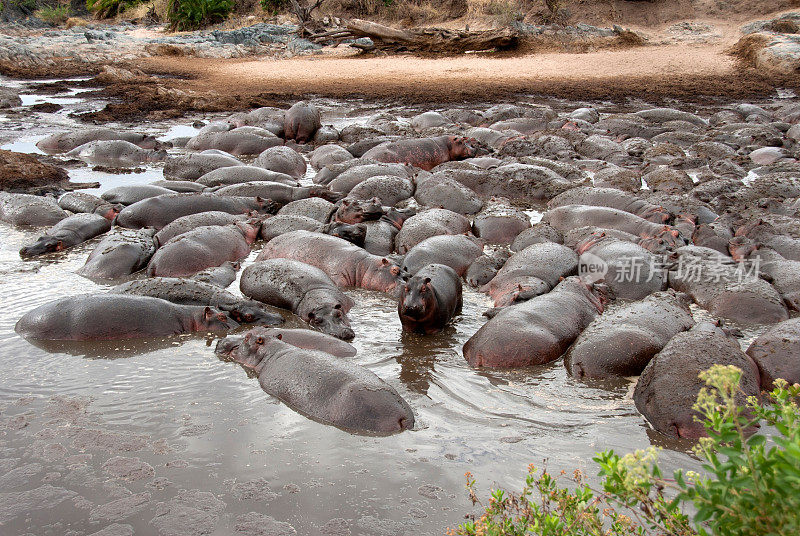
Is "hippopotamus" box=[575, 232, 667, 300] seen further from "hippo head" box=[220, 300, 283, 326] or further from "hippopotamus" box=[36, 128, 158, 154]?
"hippopotamus" box=[36, 128, 158, 154]

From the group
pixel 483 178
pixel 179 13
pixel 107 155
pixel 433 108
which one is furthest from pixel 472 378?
pixel 179 13

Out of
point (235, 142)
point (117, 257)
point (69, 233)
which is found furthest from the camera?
point (235, 142)

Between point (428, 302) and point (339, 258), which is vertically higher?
point (428, 302)

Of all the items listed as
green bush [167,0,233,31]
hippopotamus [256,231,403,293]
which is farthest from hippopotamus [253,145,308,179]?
green bush [167,0,233,31]

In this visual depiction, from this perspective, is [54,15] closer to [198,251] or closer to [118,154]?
[118,154]

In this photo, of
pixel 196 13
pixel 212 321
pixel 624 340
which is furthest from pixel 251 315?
pixel 196 13

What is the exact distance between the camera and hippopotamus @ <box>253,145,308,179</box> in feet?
36.3

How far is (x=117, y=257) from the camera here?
6871mm

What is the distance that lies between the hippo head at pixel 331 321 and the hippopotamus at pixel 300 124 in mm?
8721

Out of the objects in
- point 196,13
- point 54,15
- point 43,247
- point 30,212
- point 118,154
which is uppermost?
point 54,15

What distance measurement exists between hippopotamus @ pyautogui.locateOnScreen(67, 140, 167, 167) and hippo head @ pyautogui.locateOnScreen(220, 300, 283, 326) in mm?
7319

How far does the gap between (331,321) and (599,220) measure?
3.97m

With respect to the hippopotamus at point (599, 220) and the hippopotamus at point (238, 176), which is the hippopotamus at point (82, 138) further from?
the hippopotamus at point (599, 220)

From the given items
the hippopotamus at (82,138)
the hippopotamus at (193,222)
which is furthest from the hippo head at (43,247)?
the hippopotamus at (82,138)
